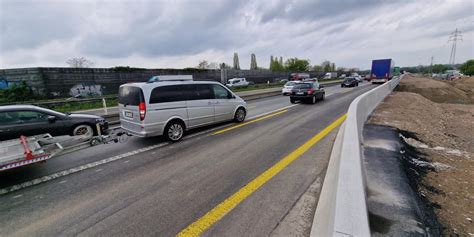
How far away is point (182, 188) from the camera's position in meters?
3.55

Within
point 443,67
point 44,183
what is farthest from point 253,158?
point 443,67

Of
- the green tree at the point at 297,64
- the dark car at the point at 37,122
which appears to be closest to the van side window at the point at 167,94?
the dark car at the point at 37,122

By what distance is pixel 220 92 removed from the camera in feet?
26.0

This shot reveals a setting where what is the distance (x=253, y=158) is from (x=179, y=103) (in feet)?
10.3

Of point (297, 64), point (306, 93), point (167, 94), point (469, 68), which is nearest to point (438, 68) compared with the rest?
point (469, 68)

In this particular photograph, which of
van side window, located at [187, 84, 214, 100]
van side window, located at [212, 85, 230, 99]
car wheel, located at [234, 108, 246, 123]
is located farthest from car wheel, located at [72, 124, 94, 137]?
car wheel, located at [234, 108, 246, 123]

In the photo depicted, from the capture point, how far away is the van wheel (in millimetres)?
6203

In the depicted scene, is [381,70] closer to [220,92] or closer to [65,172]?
[220,92]

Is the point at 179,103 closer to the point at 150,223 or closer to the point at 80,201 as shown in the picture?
the point at 80,201

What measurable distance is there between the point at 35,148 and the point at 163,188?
281cm

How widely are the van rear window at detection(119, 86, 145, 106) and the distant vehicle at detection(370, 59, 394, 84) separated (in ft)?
120

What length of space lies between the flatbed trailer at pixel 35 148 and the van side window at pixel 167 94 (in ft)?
5.79

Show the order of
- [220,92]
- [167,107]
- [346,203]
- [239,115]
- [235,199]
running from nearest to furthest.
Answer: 1. [346,203]
2. [235,199]
3. [167,107]
4. [220,92]
5. [239,115]

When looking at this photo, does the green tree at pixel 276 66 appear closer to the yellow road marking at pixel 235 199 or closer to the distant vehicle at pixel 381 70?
the distant vehicle at pixel 381 70
